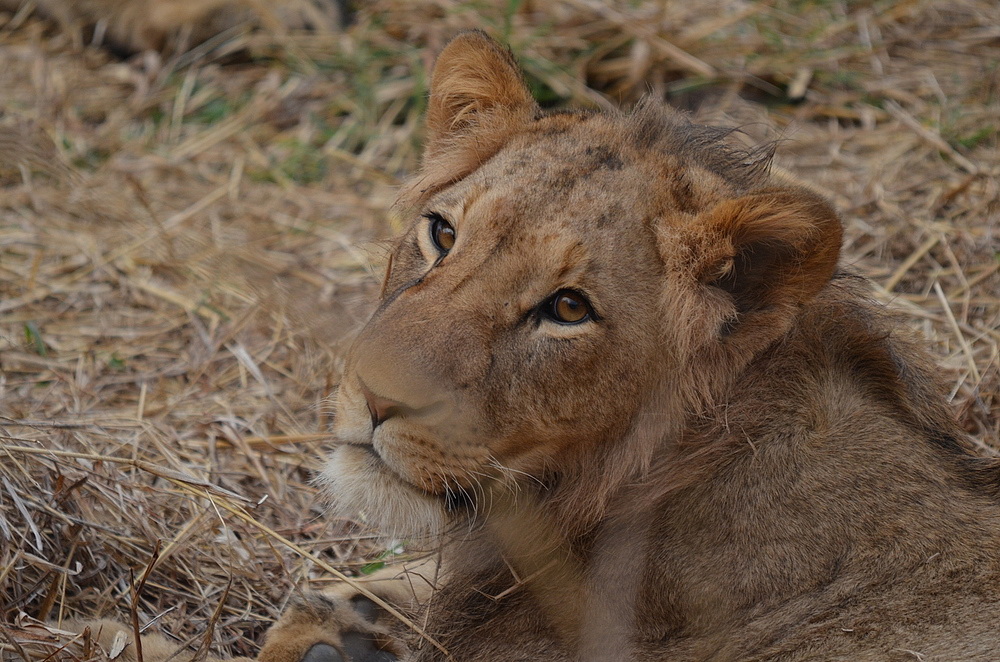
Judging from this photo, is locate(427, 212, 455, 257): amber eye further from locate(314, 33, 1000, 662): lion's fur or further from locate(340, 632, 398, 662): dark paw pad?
locate(340, 632, 398, 662): dark paw pad

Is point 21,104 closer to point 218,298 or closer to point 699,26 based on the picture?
point 218,298

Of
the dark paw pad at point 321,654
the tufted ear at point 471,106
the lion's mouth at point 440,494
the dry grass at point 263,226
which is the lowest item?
the dry grass at point 263,226

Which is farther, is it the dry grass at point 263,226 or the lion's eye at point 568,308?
the dry grass at point 263,226

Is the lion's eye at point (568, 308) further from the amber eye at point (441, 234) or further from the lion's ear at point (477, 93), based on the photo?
the lion's ear at point (477, 93)

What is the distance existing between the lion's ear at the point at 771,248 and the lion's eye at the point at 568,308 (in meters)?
0.34

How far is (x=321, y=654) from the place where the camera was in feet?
10.6

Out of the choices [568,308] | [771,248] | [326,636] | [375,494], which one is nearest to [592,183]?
[568,308]

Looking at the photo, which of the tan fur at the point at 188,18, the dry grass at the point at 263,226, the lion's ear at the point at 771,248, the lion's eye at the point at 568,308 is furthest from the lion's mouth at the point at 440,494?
the tan fur at the point at 188,18

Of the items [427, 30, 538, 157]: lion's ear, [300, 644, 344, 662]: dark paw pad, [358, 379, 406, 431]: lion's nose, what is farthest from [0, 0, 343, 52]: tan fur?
[358, 379, 406, 431]: lion's nose

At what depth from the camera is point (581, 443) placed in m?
2.83

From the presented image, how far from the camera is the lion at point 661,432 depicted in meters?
2.66

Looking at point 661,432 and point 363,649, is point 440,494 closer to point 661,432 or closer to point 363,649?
point 661,432

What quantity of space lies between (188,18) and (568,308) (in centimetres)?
594

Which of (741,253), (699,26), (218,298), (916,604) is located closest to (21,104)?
(218,298)
